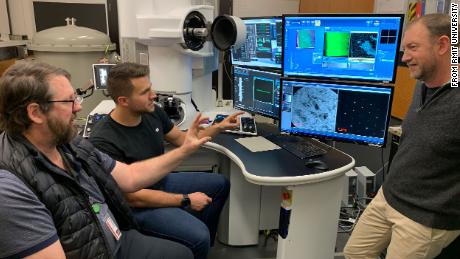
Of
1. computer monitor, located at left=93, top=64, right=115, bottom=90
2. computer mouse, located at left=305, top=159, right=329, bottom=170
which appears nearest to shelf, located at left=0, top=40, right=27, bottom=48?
computer monitor, located at left=93, top=64, right=115, bottom=90

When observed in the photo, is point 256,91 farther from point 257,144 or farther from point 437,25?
point 437,25

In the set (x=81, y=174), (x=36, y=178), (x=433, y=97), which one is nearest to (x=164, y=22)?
(x=81, y=174)

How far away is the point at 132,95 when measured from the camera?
1794 mm

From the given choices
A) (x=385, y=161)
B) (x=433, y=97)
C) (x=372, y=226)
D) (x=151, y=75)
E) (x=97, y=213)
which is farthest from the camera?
(x=385, y=161)

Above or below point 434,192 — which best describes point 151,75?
above

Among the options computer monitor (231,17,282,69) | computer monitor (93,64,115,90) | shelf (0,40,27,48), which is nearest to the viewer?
computer monitor (231,17,282,69)

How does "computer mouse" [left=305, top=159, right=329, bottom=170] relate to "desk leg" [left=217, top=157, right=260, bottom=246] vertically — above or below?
above

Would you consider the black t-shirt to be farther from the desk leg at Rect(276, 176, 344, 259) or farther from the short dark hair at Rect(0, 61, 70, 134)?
the desk leg at Rect(276, 176, 344, 259)

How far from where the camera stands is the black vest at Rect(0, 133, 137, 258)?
1077 millimetres

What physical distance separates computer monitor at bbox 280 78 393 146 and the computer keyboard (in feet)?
0.19

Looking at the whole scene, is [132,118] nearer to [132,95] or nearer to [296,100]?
[132,95]

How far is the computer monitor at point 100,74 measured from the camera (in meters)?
2.42

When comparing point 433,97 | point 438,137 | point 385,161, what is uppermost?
point 433,97

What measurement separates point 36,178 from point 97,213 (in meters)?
0.29
